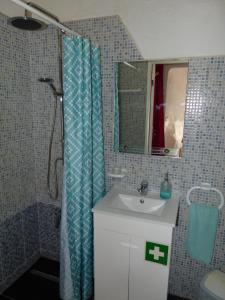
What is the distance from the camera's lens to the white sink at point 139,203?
1.73 meters

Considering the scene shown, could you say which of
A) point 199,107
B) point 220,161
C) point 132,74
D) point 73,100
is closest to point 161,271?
point 220,161

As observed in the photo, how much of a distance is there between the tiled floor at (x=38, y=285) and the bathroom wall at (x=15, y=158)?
0.08 m

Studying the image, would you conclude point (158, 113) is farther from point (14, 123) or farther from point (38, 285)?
point (38, 285)

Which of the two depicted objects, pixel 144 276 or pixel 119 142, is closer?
pixel 144 276

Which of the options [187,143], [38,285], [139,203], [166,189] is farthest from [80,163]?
[38,285]

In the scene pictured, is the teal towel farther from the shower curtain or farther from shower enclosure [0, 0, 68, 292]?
shower enclosure [0, 0, 68, 292]

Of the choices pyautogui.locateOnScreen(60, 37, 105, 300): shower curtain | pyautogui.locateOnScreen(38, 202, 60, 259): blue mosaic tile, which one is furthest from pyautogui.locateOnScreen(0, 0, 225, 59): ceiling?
pyautogui.locateOnScreen(38, 202, 60, 259): blue mosaic tile

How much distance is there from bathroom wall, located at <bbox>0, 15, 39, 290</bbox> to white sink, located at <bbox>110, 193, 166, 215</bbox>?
3.03 feet

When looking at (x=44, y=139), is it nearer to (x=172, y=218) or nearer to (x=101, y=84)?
(x=101, y=84)

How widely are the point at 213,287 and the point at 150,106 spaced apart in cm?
A: 139

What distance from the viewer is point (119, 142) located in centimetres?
189

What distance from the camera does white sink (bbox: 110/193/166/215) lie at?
1.73 metres

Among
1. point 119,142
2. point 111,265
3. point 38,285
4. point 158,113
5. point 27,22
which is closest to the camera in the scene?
point 27,22

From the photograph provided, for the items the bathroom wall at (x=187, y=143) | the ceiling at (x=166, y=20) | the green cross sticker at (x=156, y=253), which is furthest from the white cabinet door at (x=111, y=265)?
the ceiling at (x=166, y=20)
